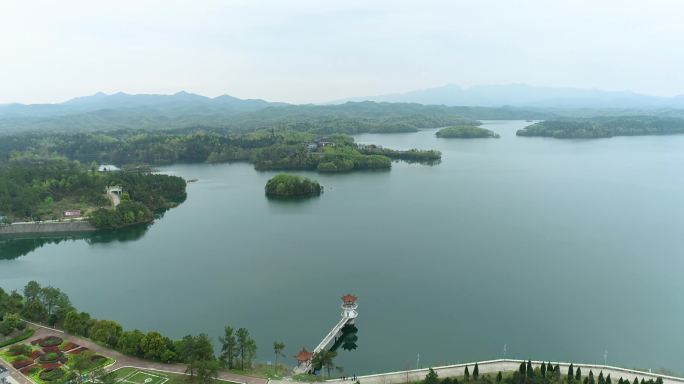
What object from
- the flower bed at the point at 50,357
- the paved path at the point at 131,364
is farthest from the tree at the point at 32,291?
the flower bed at the point at 50,357

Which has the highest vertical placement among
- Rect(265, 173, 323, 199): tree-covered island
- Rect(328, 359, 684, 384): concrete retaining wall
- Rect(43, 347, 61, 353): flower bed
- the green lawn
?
Rect(265, 173, 323, 199): tree-covered island

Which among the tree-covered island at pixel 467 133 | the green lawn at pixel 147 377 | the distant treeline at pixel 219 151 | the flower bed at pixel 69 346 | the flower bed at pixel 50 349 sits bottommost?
the green lawn at pixel 147 377

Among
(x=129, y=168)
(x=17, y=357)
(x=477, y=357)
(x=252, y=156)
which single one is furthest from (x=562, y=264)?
(x=129, y=168)

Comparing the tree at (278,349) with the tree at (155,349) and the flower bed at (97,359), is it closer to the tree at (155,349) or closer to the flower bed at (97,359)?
the tree at (155,349)

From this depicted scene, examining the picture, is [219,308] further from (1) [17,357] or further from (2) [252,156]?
(2) [252,156]

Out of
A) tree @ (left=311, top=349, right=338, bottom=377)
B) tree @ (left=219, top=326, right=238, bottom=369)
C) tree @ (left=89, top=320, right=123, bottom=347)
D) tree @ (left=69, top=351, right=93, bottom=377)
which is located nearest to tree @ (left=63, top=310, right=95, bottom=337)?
tree @ (left=89, top=320, right=123, bottom=347)

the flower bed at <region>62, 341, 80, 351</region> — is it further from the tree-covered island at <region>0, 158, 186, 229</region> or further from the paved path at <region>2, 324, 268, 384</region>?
the tree-covered island at <region>0, 158, 186, 229</region>
